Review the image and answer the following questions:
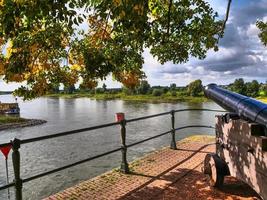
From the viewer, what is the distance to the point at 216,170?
6375 millimetres

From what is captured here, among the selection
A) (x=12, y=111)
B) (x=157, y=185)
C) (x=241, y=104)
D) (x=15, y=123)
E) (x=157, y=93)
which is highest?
(x=241, y=104)

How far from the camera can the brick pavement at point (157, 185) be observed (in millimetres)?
6289

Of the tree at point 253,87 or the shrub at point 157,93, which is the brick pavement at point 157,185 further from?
the shrub at point 157,93

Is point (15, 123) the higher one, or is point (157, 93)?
point (157, 93)

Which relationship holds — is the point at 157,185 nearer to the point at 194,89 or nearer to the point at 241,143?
the point at 241,143

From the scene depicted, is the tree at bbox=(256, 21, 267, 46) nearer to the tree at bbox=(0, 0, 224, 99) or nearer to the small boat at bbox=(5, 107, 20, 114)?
the tree at bbox=(0, 0, 224, 99)

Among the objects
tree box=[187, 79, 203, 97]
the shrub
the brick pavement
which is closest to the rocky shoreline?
the brick pavement

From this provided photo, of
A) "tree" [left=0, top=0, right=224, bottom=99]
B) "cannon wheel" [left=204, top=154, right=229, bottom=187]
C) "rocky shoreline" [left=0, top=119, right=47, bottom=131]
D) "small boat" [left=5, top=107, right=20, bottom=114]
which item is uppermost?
"tree" [left=0, top=0, right=224, bottom=99]

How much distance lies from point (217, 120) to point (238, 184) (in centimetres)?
127

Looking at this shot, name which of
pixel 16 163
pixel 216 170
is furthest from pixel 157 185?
pixel 16 163

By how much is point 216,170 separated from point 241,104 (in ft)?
4.23

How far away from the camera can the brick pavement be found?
6289 millimetres

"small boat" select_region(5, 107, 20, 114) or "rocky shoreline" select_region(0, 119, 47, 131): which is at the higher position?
"small boat" select_region(5, 107, 20, 114)

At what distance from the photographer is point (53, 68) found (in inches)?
422
